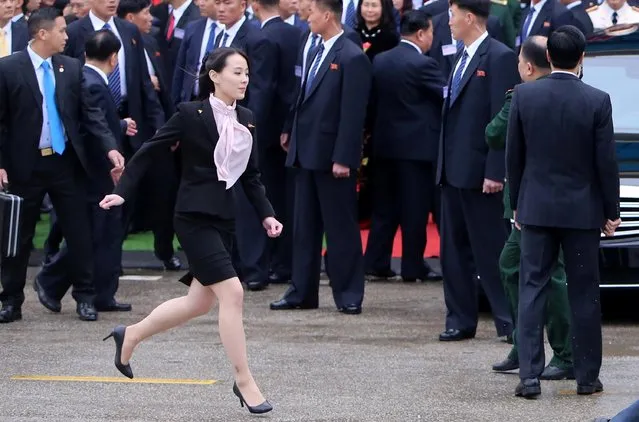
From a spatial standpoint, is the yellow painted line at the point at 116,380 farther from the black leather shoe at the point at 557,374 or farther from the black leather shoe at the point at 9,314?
the black leather shoe at the point at 9,314

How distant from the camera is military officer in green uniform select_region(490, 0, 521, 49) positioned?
45.4 ft

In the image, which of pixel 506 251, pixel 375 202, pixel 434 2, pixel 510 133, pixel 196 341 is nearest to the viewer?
pixel 510 133

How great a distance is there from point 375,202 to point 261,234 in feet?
3.30

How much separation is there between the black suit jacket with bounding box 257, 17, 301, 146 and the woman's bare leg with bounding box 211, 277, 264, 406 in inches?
197

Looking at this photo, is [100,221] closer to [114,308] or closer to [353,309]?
[114,308]

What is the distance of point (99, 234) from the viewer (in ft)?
38.3

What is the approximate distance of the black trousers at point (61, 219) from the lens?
437 inches

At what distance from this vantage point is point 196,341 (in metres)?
A: 10.3

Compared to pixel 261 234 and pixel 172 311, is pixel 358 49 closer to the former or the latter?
pixel 261 234

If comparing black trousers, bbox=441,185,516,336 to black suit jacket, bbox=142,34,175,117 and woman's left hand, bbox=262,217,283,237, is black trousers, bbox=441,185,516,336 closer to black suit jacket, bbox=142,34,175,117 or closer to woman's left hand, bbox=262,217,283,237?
woman's left hand, bbox=262,217,283,237

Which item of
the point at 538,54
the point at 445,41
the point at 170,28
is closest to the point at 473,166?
the point at 538,54

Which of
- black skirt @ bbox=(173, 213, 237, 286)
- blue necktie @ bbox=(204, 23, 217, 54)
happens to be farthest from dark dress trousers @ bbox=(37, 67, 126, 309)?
black skirt @ bbox=(173, 213, 237, 286)

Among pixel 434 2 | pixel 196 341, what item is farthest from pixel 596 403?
pixel 434 2

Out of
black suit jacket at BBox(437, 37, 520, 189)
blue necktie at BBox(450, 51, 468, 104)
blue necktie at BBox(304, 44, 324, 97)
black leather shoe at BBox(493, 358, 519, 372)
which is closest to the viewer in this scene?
black leather shoe at BBox(493, 358, 519, 372)
